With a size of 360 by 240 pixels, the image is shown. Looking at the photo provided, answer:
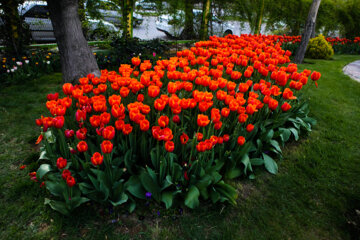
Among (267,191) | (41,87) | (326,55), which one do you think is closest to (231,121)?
(267,191)

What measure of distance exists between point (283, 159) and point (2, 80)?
5.94 m

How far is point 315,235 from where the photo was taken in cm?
204

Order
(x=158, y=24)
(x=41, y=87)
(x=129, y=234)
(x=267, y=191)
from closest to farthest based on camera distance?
(x=129, y=234) → (x=267, y=191) → (x=41, y=87) → (x=158, y=24)

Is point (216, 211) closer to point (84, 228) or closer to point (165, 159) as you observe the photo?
point (165, 159)

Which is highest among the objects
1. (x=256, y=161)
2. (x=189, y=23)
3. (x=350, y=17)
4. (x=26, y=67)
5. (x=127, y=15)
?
(x=350, y=17)

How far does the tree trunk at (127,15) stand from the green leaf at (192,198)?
22.7 feet

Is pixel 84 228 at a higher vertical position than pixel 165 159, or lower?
lower

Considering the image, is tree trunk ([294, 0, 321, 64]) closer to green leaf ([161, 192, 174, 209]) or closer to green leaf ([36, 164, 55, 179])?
green leaf ([161, 192, 174, 209])

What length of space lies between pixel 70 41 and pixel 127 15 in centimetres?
379

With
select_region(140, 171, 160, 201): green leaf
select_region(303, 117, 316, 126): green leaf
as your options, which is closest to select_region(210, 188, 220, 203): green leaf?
select_region(140, 171, 160, 201): green leaf

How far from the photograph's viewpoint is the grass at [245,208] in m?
1.94

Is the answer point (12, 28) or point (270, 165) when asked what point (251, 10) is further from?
point (270, 165)

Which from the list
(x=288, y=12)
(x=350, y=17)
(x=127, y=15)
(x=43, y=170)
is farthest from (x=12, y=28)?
(x=350, y=17)

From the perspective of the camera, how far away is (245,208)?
2246 millimetres
